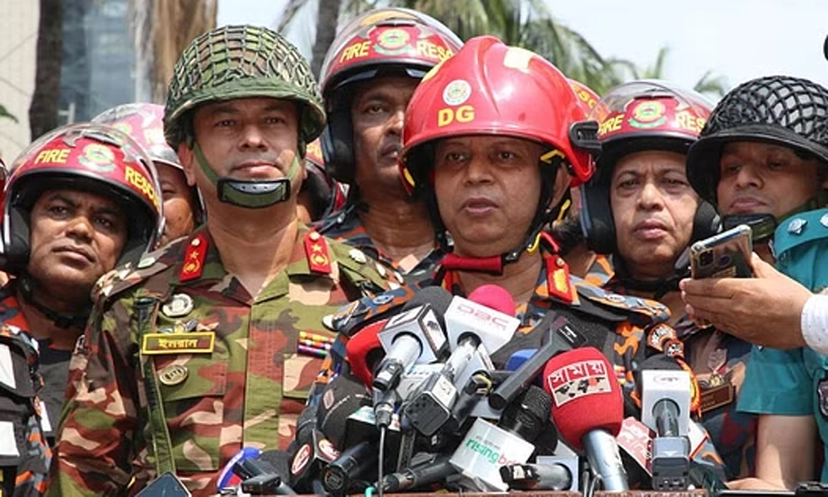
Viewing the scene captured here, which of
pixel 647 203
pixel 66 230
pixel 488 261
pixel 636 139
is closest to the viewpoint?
pixel 488 261

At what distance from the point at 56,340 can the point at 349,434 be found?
3.53 m

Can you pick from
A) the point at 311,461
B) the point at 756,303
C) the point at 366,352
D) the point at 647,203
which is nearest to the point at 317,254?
the point at 647,203

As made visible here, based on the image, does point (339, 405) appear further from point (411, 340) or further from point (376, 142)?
point (376, 142)

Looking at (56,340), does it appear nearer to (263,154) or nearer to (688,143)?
(263,154)

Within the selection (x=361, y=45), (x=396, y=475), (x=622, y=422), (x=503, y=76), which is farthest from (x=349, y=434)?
(x=361, y=45)

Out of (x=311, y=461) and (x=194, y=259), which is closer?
(x=311, y=461)

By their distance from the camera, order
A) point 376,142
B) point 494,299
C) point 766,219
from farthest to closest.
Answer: point 376,142 < point 766,219 < point 494,299

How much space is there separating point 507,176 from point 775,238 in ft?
2.84

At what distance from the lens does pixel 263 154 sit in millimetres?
6754

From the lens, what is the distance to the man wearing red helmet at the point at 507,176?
19.0 feet

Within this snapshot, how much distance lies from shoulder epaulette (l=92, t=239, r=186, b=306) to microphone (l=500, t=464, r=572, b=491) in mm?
2548

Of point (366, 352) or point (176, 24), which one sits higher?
point (366, 352)

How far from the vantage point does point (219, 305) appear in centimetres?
673

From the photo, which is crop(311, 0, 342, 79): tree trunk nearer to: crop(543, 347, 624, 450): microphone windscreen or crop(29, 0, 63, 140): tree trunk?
crop(29, 0, 63, 140): tree trunk
